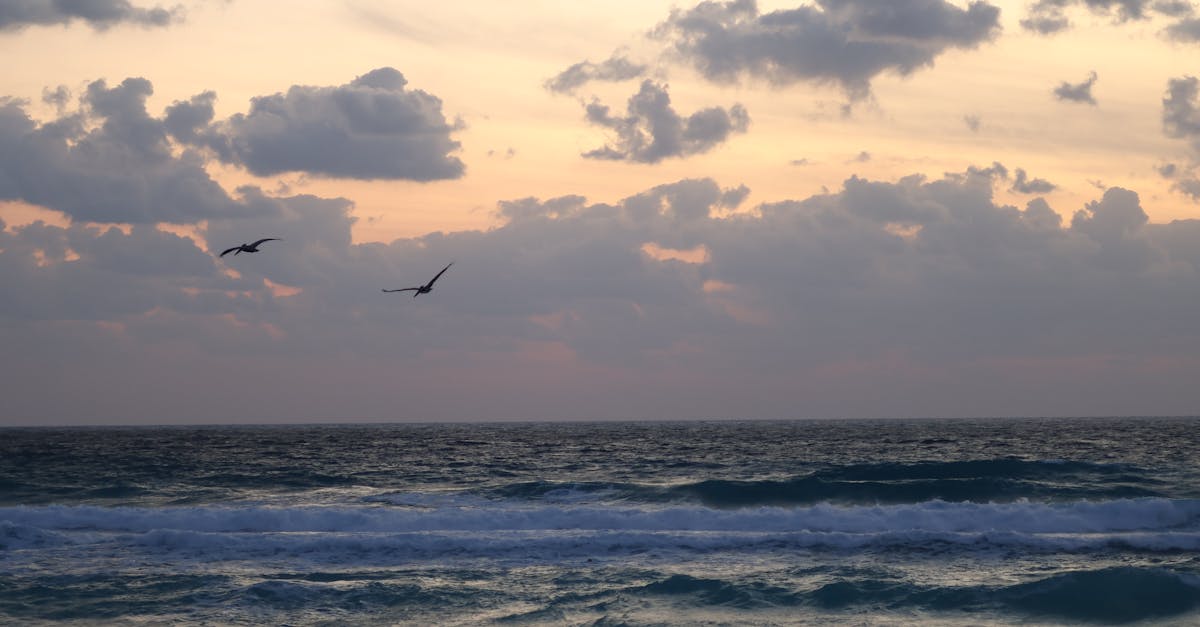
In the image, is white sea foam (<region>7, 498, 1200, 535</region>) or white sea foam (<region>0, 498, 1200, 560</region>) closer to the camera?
white sea foam (<region>0, 498, 1200, 560</region>)

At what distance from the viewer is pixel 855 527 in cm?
2566

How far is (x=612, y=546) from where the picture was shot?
22906mm

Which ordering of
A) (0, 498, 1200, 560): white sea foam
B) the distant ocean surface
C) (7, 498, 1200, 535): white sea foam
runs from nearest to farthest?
the distant ocean surface → (0, 498, 1200, 560): white sea foam → (7, 498, 1200, 535): white sea foam

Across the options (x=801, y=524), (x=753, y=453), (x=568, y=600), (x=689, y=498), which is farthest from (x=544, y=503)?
(x=753, y=453)

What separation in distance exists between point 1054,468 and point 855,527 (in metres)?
15.0

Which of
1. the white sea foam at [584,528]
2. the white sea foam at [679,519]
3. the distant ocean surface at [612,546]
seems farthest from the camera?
the white sea foam at [679,519]

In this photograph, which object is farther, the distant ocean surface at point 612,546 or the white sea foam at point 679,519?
the white sea foam at point 679,519

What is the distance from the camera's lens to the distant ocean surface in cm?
1736

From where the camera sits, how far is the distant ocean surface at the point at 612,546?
1736 cm

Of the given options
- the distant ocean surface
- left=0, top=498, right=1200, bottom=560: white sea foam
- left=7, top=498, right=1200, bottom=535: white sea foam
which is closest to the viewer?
the distant ocean surface

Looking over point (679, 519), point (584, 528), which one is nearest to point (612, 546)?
point (584, 528)

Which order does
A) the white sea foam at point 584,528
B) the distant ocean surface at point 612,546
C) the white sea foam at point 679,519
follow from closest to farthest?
the distant ocean surface at point 612,546, the white sea foam at point 584,528, the white sea foam at point 679,519

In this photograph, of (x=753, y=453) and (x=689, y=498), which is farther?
(x=753, y=453)

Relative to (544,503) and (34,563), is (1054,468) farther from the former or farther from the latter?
(34,563)
